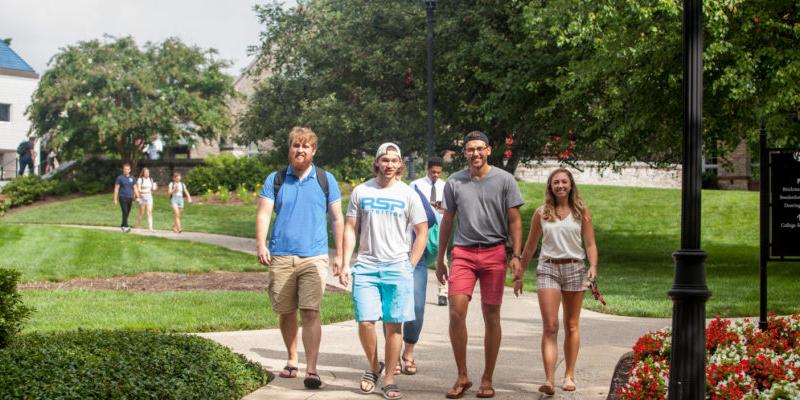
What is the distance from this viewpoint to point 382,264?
8227 mm

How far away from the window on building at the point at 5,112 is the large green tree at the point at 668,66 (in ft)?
153

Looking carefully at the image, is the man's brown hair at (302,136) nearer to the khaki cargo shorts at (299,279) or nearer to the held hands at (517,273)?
the khaki cargo shorts at (299,279)

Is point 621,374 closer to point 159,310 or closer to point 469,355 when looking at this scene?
point 469,355

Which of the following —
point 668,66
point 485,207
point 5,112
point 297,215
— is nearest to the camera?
point 485,207

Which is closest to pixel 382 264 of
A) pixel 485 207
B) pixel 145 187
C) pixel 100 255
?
pixel 485 207

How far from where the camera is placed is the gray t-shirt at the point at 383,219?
8.23m

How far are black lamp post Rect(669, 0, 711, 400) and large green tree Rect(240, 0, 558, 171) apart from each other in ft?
56.0

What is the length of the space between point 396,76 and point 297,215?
67.7ft

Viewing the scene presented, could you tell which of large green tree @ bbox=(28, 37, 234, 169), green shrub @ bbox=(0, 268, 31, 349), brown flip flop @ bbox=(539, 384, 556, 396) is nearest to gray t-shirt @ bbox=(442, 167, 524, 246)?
brown flip flop @ bbox=(539, 384, 556, 396)

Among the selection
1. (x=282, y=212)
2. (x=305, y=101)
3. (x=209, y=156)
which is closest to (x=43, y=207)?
(x=209, y=156)

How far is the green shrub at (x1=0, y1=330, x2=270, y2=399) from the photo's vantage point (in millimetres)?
6684

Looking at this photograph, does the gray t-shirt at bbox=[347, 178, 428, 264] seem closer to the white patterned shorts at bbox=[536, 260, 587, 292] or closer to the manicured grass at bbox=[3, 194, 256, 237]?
the white patterned shorts at bbox=[536, 260, 587, 292]

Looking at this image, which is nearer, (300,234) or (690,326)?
(690,326)

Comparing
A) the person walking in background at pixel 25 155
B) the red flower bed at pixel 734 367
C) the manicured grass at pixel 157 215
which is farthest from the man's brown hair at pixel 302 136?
the person walking in background at pixel 25 155
